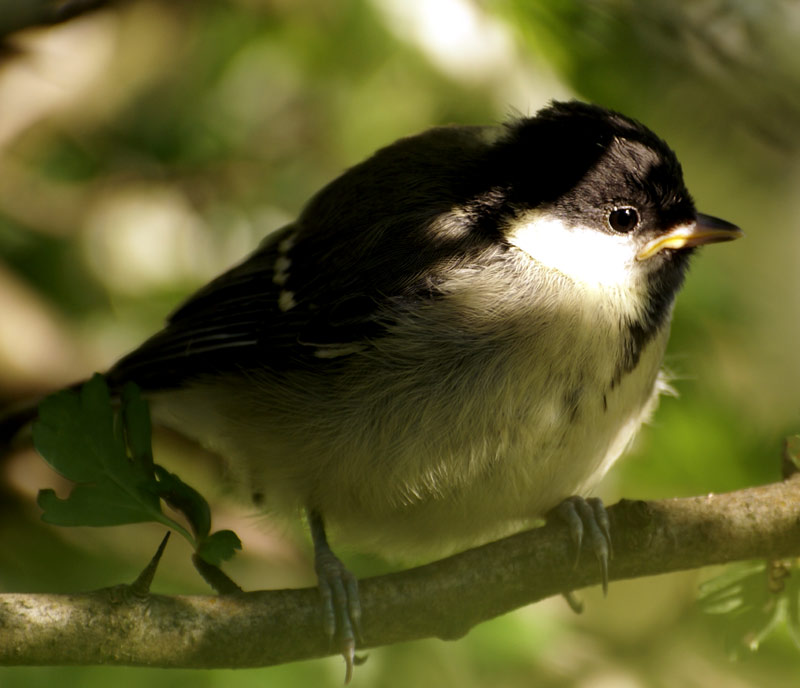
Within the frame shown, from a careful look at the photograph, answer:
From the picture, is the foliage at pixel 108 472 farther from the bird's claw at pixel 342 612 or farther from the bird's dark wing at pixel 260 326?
the bird's dark wing at pixel 260 326

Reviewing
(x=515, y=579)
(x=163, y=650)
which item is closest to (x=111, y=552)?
(x=163, y=650)

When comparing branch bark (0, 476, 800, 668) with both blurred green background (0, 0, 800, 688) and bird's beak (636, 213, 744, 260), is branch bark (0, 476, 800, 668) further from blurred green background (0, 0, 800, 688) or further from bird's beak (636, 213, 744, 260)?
bird's beak (636, 213, 744, 260)

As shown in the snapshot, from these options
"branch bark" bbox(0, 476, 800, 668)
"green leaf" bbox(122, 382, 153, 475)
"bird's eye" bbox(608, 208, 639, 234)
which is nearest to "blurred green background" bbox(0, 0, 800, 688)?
"branch bark" bbox(0, 476, 800, 668)

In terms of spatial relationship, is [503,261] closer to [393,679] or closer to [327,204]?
[327,204]

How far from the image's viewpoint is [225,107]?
10.1ft

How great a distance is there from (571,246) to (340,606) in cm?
89

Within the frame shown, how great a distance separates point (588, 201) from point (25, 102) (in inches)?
78.3

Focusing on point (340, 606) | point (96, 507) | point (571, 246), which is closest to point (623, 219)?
point (571, 246)

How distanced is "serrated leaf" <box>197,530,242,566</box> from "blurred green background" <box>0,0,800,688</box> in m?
0.49

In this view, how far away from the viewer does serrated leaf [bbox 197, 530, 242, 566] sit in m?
1.52

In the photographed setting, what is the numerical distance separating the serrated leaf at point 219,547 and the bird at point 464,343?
38 centimetres

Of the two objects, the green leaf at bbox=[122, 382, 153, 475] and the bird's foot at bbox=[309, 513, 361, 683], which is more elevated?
the green leaf at bbox=[122, 382, 153, 475]

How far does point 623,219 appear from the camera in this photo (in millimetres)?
2107

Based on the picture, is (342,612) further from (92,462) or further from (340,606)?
(92,462)
